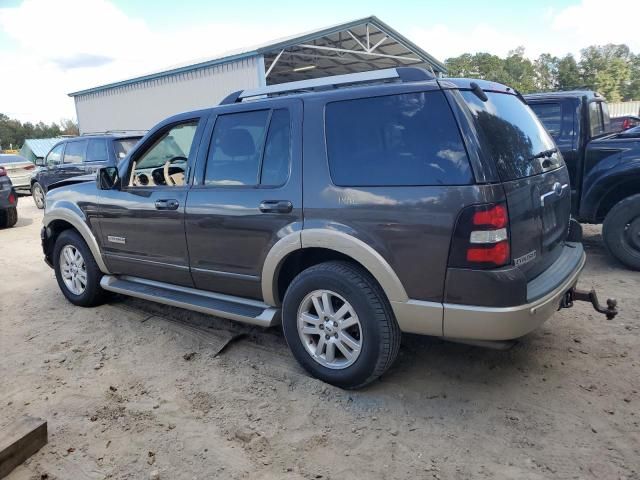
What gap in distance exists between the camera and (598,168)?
551cm

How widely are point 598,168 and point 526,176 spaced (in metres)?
3.23

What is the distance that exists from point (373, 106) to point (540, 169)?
3.70 ft

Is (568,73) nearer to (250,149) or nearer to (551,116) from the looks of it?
(551,116)

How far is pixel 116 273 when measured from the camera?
461 cm

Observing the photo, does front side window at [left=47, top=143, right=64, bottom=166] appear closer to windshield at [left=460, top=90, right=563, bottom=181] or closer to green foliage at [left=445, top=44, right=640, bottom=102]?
windshield at [left=460, top=90, right=563, bottom=181]

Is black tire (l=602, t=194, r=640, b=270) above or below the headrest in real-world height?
below

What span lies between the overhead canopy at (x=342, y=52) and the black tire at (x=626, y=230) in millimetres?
12385

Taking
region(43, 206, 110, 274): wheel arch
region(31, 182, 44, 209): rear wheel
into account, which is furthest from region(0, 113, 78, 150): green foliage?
region(43, 206, 110, 274): wheel arch

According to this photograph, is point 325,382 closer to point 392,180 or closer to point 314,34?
point 392,180

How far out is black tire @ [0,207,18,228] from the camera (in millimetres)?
10336

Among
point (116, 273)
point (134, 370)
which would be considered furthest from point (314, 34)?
point (134, 370)

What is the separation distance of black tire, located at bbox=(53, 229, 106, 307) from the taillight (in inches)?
141

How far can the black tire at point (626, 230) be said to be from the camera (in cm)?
532

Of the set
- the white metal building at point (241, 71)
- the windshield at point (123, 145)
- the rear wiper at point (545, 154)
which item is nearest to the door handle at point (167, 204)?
the rear wiper at point (545, 154)
